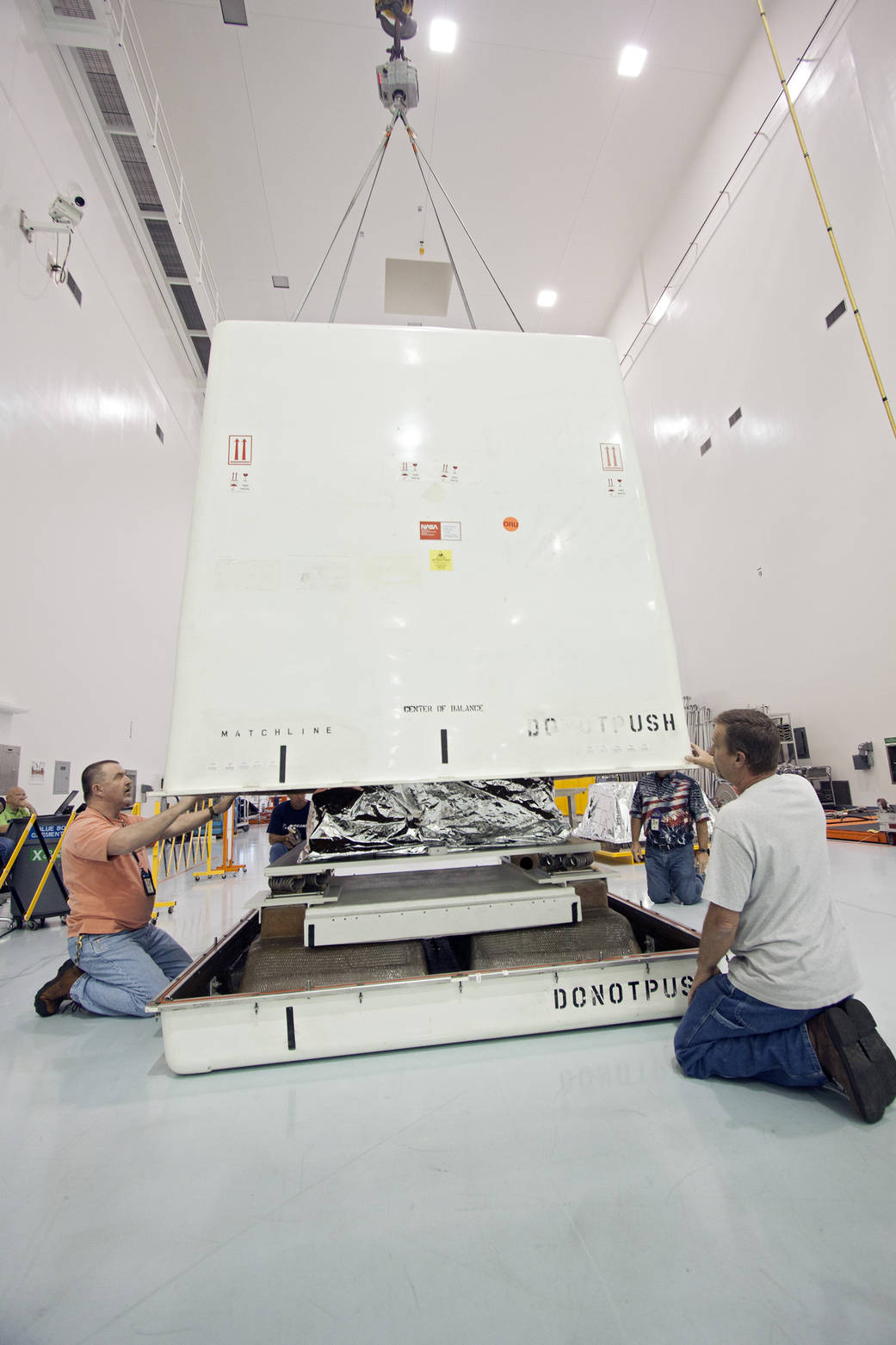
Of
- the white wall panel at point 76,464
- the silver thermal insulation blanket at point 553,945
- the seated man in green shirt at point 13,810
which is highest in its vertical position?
the white wall panel at point 76,464

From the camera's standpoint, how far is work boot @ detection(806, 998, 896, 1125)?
169cm

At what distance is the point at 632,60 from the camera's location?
7.96 meters

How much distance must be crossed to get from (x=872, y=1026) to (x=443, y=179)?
38.2ft

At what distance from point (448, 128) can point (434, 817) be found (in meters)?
10.2

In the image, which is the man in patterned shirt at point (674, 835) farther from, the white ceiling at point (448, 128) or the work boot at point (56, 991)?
the white ceiling at point (448, 128)

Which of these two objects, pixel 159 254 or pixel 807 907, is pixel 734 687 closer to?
pixel 807 907

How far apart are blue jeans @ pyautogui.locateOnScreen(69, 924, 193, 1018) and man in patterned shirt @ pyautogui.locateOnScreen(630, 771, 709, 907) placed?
350 cm

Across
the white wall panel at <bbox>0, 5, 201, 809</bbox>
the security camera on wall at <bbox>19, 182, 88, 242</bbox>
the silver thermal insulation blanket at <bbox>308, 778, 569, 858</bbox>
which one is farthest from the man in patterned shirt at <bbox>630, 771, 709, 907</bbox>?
the security camera on wall at <bbox>19, 182, 88, 242</bbox>

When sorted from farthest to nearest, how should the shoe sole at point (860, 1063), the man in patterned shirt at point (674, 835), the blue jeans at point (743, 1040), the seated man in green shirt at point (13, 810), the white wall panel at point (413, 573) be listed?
the seated man in green shirt at point (13, 810) → the man in patterned shirt at point (674, 835) → the white wall panel at point (413, 573) → the blue jeans at point (743, 1040) → the shoe sole at point (860, 1063)

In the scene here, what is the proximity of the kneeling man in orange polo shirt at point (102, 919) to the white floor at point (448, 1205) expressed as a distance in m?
0.55

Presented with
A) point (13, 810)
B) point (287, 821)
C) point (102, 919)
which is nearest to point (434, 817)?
point (102, 919)

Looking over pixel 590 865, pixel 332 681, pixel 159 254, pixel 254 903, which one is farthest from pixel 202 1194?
pixel 159 254

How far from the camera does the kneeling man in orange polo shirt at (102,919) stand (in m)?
2.80

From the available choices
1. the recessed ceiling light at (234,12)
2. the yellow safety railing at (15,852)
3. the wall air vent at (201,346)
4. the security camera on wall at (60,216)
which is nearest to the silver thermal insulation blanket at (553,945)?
the yellow safety railing at (15,852)
